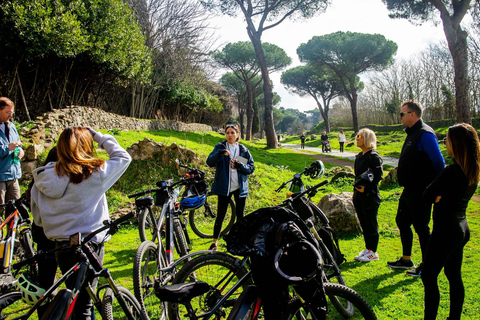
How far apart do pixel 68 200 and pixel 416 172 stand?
12.0 feet

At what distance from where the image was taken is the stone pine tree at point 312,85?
41.4 metres

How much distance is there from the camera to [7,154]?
3816 millimetres

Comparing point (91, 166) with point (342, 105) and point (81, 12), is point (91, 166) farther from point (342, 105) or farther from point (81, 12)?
point (342, 105)

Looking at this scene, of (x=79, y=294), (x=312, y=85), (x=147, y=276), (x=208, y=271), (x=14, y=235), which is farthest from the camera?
(x=312, y=85)

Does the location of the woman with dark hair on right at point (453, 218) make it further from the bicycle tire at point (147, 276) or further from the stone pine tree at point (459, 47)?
the stone pine tree at point (459, 47)

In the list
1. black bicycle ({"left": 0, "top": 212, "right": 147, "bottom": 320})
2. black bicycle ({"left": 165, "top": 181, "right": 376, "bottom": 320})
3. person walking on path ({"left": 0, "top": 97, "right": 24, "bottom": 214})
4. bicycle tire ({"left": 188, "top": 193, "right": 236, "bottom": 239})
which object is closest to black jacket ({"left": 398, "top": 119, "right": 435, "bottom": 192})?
black bicycle ({"left": 165, "top": 181, "right": 376, "bottom": 320})

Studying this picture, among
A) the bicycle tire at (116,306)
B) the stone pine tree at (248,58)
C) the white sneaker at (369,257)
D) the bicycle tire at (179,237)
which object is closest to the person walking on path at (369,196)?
the white sneaker at (369,257)

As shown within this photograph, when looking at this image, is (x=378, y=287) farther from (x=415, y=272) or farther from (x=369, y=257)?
(x=369, y=257)

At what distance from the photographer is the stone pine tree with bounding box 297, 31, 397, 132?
2959 centimetres

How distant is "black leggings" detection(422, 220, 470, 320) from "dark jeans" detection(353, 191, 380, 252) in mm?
A: 1495

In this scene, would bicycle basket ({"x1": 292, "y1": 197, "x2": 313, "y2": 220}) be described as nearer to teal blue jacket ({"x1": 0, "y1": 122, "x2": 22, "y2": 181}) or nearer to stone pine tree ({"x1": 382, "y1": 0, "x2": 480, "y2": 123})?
Answer: teal blue jacket ({"x1": 0, "y1": 122, "x2": 22, "y2": 181})

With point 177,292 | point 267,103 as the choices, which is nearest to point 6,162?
point 177,292

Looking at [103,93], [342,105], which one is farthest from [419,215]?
[342,105]

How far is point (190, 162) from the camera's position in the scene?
25.2ft
